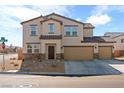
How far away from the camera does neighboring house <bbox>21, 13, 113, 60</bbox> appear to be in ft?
104

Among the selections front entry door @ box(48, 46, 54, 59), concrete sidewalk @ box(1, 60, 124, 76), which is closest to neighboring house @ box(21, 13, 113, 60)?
front entry door @ box(48, 46, 54, 59)

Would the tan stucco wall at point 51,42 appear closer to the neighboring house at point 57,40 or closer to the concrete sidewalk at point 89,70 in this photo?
the neighboring house at point 57,40

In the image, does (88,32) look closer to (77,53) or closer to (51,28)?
(77,53)

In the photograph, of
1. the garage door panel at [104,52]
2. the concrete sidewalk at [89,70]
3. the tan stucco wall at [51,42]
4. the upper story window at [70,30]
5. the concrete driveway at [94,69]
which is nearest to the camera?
the concrete sidewalk at [89,70]

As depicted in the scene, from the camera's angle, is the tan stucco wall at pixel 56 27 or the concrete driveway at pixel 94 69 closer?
the concrete driveway at pixel 94 69

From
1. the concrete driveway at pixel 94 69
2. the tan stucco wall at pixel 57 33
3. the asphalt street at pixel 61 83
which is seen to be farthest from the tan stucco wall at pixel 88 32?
the asphalt street at pixel 61 83

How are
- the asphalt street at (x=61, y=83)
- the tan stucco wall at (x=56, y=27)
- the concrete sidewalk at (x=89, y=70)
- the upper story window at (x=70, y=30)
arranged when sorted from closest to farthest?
the asphalt street at (x=61, y=83), the concrete sidewalk at (x=89, y=70), the tan stucco wall at (x=56, y=27), the upper story window at (x=70, y=30)

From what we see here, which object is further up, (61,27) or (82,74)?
(61,27)

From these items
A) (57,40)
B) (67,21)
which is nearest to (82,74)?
(57,40)

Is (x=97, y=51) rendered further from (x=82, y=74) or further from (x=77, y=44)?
(x=82, y=74)

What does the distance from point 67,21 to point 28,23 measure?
5338 millimetres

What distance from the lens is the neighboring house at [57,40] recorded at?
31.7m
